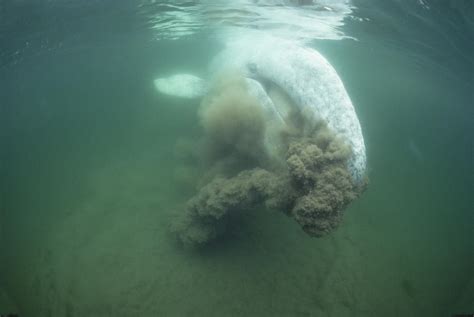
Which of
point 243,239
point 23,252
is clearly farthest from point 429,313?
point 23,252

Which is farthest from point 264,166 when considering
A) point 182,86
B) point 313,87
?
point 182,86

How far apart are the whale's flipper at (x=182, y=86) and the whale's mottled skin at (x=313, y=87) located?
409 centimetres

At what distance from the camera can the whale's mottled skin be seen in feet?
15.0

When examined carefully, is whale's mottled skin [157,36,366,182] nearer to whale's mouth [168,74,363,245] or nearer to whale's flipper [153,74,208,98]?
whale's mouth [168,74,363,245]

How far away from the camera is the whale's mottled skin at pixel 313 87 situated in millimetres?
4579

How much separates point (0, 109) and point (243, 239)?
5085 centimetres

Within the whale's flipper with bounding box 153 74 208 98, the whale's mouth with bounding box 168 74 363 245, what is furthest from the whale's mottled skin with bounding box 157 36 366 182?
the whale's flipper with bounding box 153 74 208 98

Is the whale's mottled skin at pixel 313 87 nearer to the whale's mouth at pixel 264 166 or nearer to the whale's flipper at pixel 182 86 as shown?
the whale's mouth at pixel 264 166

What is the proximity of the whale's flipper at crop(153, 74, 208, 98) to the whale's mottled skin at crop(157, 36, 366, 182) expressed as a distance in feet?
13.4

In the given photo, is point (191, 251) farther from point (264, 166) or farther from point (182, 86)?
point (182, 86)

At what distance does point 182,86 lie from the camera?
12.1 meters

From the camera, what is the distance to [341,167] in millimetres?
4113

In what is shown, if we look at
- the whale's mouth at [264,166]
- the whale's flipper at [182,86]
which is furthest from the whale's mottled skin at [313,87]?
the whale's flipper at [182,86]

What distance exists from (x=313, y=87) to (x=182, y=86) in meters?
7.81
